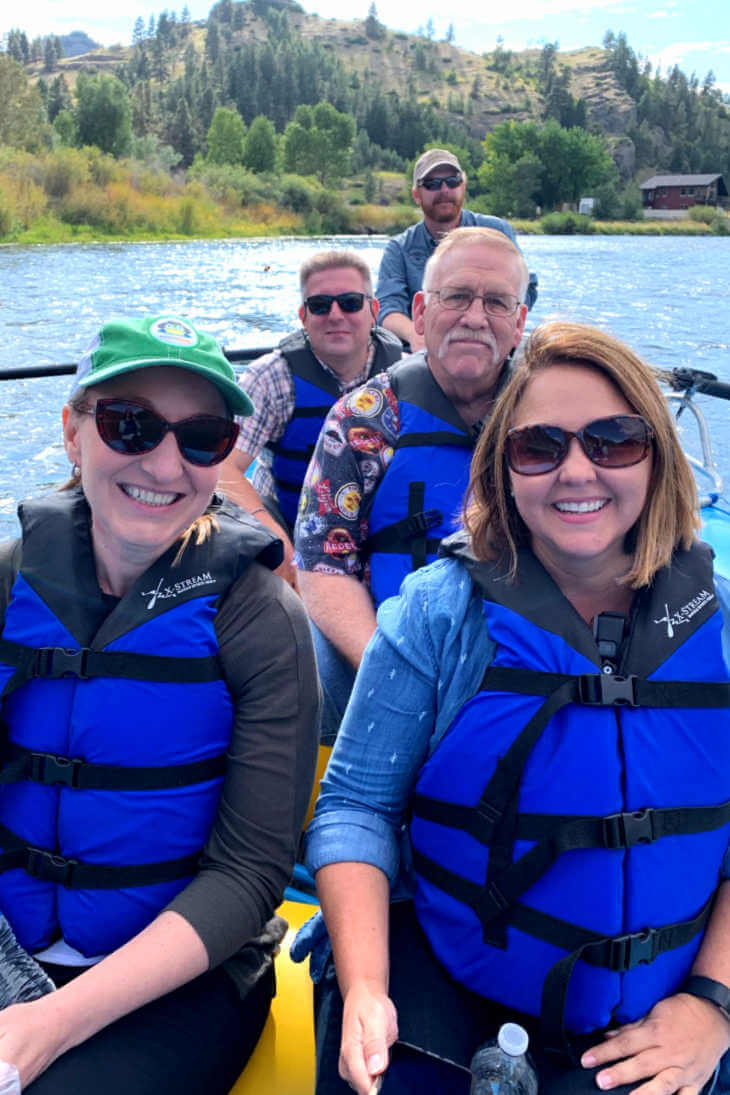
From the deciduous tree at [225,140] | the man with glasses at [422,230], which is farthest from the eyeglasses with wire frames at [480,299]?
the deciduous tree at [225,140]

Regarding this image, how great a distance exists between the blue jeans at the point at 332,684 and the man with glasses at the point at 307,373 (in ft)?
2.20

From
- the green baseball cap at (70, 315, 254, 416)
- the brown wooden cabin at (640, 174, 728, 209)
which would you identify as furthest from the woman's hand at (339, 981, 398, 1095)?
the brown wooden cabin at (640, 174, 728, 209)

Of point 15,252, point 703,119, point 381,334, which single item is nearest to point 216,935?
point 381,334

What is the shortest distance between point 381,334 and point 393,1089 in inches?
84.4

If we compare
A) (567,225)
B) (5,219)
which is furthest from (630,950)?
(567,225)

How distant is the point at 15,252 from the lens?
62.8ft

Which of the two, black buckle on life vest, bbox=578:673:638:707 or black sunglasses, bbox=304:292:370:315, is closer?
black buckle on life vest, bbox=578:673:638:707

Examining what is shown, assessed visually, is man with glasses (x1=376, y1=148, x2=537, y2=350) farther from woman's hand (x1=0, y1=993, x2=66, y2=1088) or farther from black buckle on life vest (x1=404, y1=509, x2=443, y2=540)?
woman's hand (x1=0, y1=993, x2=66, y2=1088)

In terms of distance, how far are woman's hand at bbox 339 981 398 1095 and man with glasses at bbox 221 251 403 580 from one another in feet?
5.33

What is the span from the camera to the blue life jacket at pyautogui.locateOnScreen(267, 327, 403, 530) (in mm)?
2576

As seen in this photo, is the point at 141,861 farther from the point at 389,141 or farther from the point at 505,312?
the point at 389,141

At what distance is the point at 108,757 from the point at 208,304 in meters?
11.8

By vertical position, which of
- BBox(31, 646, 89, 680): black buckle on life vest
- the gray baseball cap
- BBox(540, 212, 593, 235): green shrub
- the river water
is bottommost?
the river water

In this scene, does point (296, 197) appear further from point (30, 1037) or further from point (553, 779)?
point (30, 1037)
